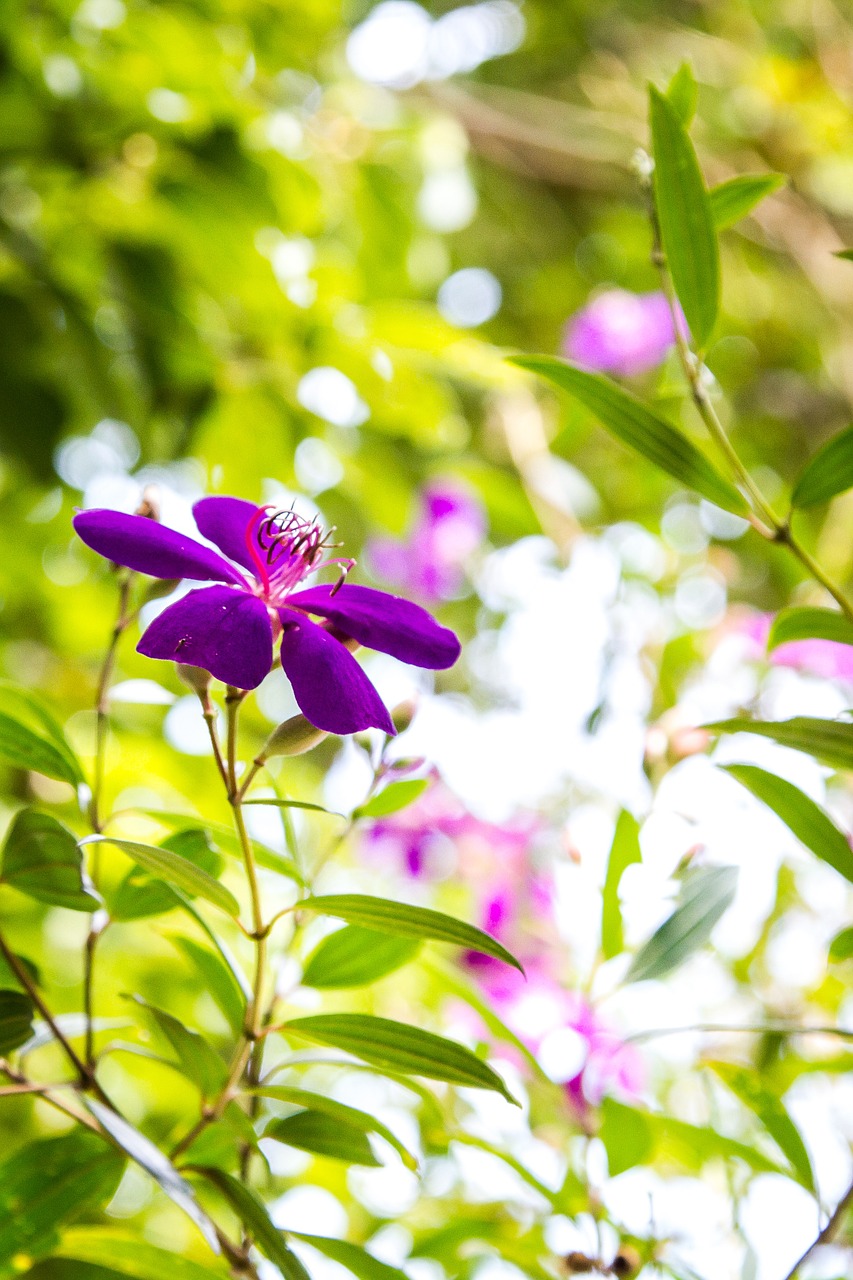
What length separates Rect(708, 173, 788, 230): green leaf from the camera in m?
0.52

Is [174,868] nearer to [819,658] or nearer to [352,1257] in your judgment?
[352,1257]

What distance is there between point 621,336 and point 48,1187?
131 centimetres

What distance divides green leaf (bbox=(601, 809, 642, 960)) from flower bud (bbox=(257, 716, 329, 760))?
0.20 m

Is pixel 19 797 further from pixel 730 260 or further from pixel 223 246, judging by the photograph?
pixel 730 260

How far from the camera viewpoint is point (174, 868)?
1.24 ft

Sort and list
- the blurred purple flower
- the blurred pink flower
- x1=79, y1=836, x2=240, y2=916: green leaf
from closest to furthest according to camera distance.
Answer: x1=79, y1=836, x2=240, y2=916: green leaf < the blurred pink flower < the blurred purple flower

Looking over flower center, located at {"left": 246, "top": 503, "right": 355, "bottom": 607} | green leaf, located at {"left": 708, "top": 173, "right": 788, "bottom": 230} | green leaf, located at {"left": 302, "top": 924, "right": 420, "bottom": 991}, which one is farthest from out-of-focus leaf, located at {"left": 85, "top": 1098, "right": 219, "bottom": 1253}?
green leaf, located at {"left": 708, "top": 173, "right": 788, "bottom": 230}

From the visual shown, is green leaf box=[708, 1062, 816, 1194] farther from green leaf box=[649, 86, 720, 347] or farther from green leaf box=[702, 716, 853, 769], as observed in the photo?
green leaf box=[649, 86, 720, 347]

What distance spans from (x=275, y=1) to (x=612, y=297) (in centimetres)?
60

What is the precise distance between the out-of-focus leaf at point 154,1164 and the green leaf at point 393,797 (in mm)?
172

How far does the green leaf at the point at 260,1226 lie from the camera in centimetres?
40

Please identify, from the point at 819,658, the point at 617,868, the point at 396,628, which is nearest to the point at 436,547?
the point at 819,658

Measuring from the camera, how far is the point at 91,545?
0.39 meters

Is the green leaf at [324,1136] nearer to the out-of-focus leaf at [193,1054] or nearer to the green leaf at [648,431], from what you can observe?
the out-of-focus leaf at [193,1054]
